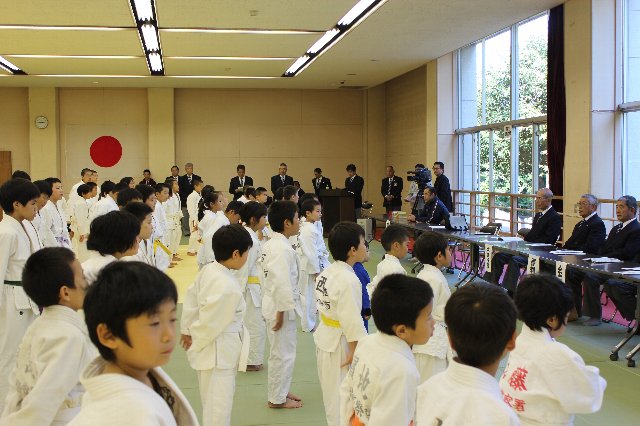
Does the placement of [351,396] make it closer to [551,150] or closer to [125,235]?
[125,235]

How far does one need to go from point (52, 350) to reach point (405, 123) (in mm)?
15013

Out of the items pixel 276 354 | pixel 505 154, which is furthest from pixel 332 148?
pixel 276 354

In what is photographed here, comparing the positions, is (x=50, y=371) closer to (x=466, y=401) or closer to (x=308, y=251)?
(x=466, y=401)

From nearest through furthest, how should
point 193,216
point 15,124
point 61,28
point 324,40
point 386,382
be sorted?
point 386,382 < point 61,28 < point 324,40 < point 193,216 < point 15,124

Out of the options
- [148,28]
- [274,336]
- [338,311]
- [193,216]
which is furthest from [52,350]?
[193,216]

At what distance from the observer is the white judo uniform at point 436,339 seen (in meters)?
3.79

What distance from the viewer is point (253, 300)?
5.25 m

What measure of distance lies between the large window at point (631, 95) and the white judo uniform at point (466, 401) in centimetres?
793

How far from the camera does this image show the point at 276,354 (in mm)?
4629

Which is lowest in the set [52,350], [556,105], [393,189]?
[52,350]

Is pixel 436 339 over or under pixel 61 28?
under

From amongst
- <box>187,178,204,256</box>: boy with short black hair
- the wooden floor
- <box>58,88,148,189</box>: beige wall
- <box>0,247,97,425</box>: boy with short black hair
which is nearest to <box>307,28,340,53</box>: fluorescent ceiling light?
<box>187,178,204,256</box>: boy with short black hair

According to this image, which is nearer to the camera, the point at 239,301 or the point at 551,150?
the point at 239,301

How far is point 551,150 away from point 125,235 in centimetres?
795
